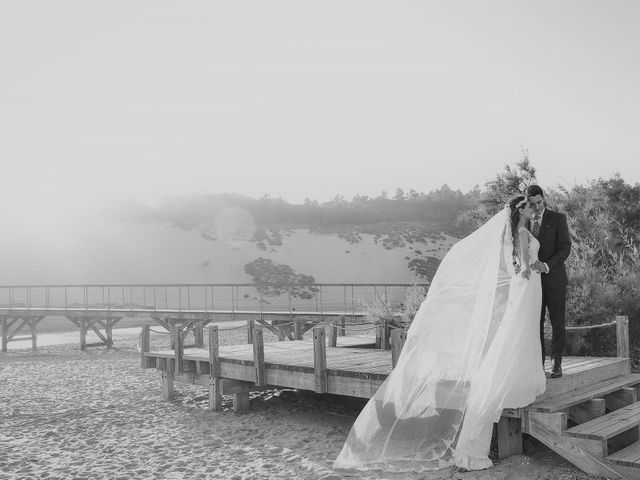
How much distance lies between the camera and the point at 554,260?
6164 mm

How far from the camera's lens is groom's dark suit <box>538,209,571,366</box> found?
245 inches

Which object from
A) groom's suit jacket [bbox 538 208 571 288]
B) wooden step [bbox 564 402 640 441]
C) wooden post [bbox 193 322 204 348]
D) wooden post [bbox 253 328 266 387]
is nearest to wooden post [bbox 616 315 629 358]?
wooden step [bbox 564 402 640 441]

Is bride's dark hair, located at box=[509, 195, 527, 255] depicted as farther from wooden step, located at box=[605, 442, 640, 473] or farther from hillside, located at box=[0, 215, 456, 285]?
hillside, located at box=[0, 215, 456, 285]

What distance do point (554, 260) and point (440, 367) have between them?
1.58m

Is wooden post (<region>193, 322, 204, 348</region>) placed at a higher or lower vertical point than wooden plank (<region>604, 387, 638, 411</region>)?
lower

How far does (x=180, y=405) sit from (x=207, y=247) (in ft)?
116

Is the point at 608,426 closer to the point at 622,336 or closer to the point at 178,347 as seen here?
the point at 622,336

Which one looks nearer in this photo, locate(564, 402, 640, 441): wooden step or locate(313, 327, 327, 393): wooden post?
locate(564, 402, 640, 441): wooden step

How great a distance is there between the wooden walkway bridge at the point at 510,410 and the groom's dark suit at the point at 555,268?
557mm

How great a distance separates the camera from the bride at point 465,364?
576 cm

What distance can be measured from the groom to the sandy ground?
127 centimetres

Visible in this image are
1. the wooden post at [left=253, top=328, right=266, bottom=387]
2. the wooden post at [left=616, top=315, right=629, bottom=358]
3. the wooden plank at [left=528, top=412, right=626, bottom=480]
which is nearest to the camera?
the wooden plank at [left=528, top=412, right=626, bottom=480]

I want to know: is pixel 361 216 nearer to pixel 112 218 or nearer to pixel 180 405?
pixel 112 218

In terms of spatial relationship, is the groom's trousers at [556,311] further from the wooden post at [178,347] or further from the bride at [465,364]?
the wooden post at [178,347]
